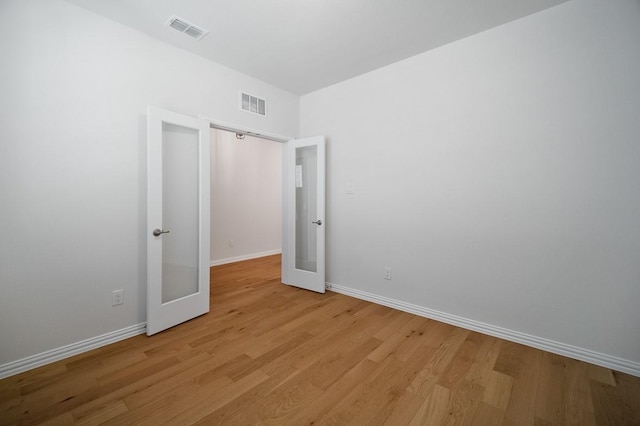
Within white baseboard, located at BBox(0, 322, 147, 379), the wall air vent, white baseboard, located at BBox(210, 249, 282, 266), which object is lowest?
white baseboard, located at BBox(0, 322, 147, 379)

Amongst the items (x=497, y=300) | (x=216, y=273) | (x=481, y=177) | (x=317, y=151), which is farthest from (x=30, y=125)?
(x=497, y=300)

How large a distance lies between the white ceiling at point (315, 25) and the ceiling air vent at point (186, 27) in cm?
5

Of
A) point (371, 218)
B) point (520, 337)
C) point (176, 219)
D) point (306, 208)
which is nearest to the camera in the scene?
point (520, 337)

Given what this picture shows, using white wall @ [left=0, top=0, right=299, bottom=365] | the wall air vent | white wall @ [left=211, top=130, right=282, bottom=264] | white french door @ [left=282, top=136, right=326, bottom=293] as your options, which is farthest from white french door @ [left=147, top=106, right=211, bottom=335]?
white wall @ [left=211, top=130, right=282, bottom=264]

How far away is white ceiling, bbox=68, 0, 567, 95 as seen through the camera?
2096 mm

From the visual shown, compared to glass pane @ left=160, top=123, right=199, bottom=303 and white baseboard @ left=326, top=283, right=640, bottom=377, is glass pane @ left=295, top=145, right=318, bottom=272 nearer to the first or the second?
white baseboard @ left=326, top=283, right=640, bottom=377

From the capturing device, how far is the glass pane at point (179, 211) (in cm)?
261

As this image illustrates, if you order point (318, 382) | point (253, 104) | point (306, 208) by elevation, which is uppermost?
point (253, 104)

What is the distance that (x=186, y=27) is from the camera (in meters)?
2.36

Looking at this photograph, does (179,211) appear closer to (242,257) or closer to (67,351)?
(67,351)

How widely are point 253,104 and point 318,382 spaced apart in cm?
311

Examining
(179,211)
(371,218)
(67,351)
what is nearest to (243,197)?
(179,211)

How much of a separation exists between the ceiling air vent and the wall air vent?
31.9 inches

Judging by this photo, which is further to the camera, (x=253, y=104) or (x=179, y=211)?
(x=253, y=104)
